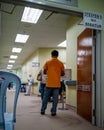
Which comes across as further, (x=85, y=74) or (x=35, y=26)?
(x=35, y=26)

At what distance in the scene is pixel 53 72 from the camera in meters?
4.97

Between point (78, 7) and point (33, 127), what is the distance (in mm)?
2327

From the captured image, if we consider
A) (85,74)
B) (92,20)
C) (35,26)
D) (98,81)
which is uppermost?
(35,26)

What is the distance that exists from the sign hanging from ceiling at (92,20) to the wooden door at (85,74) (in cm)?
38

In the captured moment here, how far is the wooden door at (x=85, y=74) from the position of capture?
4.36 metres

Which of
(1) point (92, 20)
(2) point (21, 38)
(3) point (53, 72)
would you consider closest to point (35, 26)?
(2) point (21, 38)

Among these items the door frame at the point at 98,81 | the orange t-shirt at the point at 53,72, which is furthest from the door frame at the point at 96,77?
the orange t-shirt at the point at 53,72

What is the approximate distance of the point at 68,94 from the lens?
6730mm

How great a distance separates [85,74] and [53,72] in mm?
766

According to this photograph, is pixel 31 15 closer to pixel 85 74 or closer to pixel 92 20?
pixel 85 74

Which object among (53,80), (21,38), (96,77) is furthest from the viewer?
(21,38)

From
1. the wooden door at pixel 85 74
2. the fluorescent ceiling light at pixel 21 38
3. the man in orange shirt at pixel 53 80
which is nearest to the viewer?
the wooden door at pixel 85 74

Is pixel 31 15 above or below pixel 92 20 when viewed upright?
above

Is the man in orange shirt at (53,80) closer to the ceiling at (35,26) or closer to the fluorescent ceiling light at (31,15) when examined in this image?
the ceiling at (35,26)
